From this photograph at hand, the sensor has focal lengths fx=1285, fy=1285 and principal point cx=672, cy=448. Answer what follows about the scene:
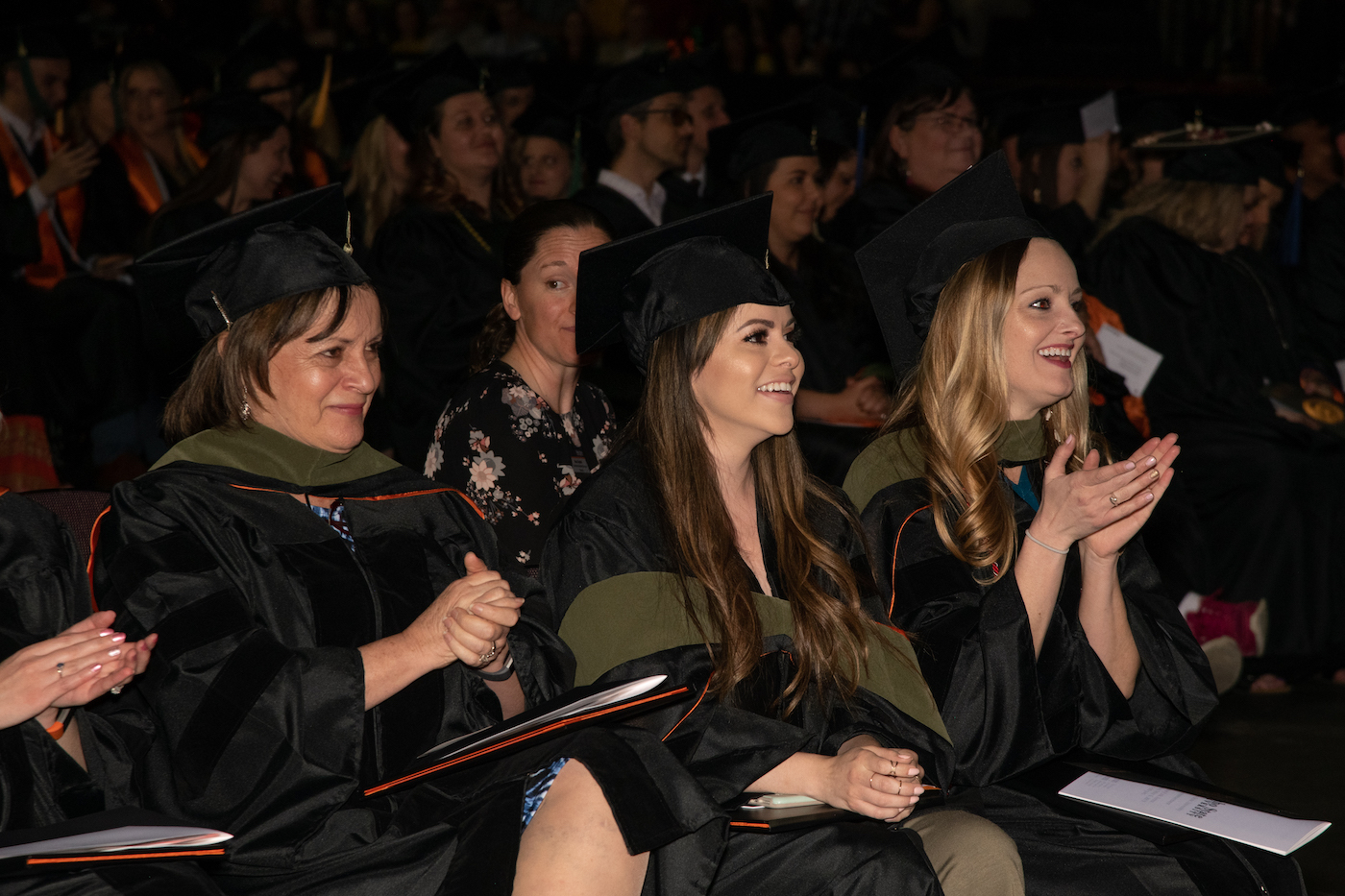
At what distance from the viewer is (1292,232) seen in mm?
7605

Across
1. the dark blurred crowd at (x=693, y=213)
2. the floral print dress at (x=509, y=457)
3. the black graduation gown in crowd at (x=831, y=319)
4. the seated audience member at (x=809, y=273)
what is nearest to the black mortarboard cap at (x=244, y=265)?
the floral print dress at (x=509, y=457)

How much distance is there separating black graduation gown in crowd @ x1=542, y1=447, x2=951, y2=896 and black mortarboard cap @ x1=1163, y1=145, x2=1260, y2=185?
4060 mm

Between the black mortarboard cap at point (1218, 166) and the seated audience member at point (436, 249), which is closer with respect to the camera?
the seated audience member at point (436, 249)

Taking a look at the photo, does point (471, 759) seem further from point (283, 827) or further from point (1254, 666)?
point (1254, 666)

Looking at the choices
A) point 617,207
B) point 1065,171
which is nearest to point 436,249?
point 617,207

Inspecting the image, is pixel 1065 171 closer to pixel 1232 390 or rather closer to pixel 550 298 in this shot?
pixel 1232 390

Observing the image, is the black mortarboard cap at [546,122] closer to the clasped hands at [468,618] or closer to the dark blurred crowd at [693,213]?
the dark blurred crowd at [693,213]

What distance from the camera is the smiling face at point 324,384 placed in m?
2.44

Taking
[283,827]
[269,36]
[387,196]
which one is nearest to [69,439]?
[387,196]

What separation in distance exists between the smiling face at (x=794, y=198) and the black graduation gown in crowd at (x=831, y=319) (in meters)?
0.14

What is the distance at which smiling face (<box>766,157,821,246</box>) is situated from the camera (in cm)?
514

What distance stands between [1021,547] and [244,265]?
5.35 feet

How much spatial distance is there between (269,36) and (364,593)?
20.1 ft

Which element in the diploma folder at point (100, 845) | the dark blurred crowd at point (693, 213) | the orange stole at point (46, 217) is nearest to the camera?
the diploma folder at point (100, 845)
